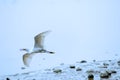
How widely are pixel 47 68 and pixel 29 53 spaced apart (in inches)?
511

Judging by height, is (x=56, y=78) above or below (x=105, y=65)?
below

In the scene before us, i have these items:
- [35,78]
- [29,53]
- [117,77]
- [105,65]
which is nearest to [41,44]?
[29,53]

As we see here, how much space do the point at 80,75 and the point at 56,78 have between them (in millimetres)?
1119

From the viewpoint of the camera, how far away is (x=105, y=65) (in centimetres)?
2555

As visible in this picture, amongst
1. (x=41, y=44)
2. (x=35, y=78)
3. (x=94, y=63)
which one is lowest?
(x=41, y=44)

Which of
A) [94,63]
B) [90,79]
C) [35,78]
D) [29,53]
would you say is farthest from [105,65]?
[29,53]

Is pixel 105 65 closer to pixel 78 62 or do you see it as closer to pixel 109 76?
pixel 78 62

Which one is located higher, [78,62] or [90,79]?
[78,62]

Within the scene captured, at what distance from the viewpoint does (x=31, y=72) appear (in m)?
27.2

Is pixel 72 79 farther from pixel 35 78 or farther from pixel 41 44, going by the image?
pixel 41 44

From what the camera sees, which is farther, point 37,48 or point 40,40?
point 37,48

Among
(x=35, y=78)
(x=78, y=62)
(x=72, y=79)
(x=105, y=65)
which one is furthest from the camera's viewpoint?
(x=78, y=62)

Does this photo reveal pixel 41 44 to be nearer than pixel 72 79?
Yes

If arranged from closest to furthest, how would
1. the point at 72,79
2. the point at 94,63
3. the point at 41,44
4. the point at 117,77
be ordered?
the point at 41,44, the point at 117,77, the point at 72,79, the point at 94,63
